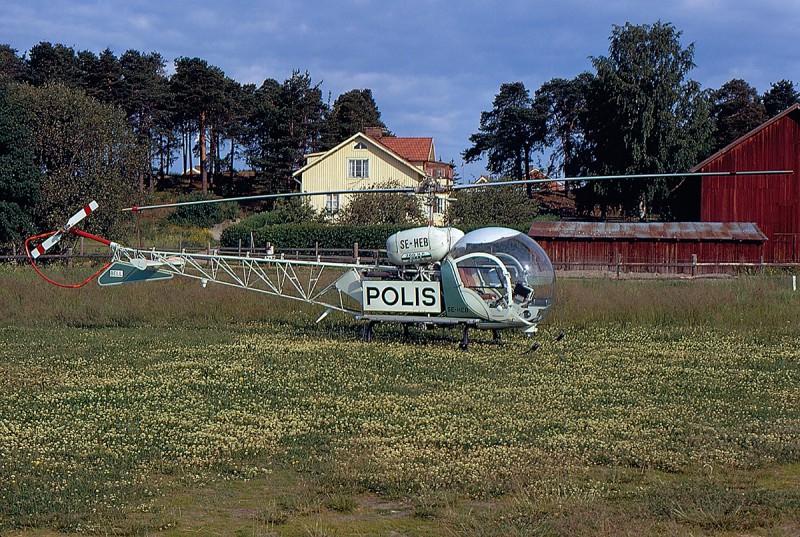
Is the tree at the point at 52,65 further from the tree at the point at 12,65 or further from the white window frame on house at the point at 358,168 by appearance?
the white window frame on house at the point at 358,168

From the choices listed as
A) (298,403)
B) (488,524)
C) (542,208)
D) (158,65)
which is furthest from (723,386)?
(158,65)

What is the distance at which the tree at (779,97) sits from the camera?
287 feet

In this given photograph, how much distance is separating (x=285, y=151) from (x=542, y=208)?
2336 centimetres

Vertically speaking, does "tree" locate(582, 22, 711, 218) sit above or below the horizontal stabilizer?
above

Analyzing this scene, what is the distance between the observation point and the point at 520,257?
17.0 metres

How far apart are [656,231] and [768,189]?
812cm

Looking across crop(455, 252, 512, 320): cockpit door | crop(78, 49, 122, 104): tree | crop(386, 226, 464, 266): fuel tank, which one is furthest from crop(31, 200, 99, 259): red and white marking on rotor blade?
crop(78, 49, 122, 104): tree

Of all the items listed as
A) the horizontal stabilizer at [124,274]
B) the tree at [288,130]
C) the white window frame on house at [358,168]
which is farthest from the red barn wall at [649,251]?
the tree at [288,130]

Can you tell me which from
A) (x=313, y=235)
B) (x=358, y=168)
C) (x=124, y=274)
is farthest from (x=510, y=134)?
(x=124, y=274)

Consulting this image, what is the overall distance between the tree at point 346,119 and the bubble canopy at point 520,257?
69.1m

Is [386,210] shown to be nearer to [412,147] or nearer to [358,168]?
[358,168]

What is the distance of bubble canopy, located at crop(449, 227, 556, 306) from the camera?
17031 mm

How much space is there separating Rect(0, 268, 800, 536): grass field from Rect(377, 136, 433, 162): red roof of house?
57457mm

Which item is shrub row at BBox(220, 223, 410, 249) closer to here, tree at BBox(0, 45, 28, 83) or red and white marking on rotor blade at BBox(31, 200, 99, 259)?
red and white marking on rotor blade at BBox(31, 200, 99, 259)
